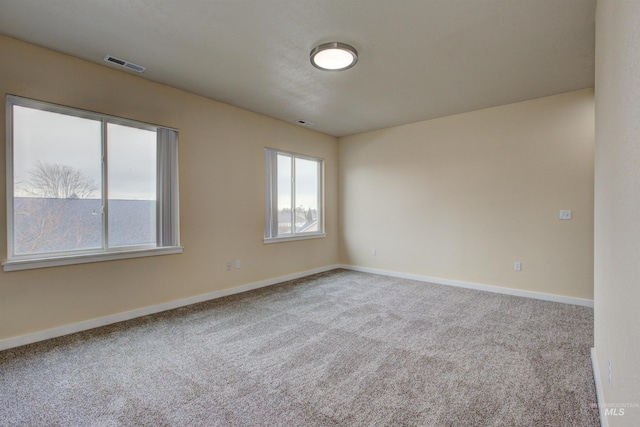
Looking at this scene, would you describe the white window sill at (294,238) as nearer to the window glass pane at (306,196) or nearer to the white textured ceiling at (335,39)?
the window glass pane at (306,196)

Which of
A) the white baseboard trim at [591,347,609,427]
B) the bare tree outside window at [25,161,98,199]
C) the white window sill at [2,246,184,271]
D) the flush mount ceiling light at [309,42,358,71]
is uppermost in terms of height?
the flush mount ceiling light at [309,42,358,71]

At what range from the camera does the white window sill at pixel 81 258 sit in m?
2.78

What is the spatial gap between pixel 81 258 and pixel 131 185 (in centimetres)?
95

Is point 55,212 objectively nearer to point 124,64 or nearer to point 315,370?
point 124,64

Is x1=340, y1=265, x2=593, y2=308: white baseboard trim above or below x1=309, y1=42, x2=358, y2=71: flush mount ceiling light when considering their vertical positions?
below

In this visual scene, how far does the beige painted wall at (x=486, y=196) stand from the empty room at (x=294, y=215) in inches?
1.3

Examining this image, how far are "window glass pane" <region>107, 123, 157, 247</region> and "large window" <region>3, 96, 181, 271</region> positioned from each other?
0.01 metres

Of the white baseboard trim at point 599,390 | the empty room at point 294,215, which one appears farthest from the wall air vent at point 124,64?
the white baseboard trim at point 599,390

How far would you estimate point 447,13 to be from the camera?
2.38 metres

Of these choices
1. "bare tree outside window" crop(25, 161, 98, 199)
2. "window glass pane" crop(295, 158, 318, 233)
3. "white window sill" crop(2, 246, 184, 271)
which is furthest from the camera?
"window glass pane" crop(295, 158, 318, 233)

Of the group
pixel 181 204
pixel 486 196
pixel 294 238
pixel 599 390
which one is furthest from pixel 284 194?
pixel 599 390

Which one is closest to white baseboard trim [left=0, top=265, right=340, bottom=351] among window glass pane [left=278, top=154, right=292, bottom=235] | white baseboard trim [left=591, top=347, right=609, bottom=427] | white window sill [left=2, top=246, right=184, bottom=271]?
white window sill [left=2, top=246, right=184, bottom=271]

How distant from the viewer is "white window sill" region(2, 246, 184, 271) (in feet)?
9.13

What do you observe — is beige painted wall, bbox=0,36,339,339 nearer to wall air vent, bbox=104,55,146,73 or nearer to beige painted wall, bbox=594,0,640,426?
wall air vent, bbox=104,55,146,73
